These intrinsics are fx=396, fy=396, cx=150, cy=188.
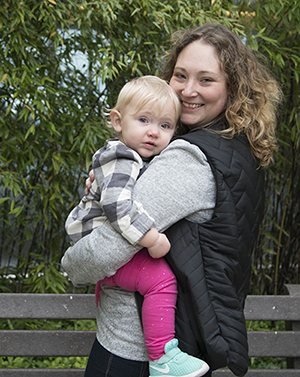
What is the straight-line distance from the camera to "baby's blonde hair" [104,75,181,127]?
1.15 metres

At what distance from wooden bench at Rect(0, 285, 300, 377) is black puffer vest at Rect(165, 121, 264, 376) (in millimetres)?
960

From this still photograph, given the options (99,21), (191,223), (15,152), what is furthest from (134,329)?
(99,21)

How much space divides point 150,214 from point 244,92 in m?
0.51

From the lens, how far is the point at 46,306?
1912 mm

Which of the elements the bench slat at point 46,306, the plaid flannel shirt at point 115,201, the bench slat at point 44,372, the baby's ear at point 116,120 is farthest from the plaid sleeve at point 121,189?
the bench slat at point 44,372

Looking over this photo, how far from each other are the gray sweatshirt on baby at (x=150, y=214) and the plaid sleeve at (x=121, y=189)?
1.1 inches

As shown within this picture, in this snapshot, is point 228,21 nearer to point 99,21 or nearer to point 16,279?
point 99,21

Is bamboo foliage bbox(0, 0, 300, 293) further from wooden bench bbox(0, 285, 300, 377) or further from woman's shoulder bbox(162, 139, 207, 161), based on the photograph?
woman's shoulder bbox(162, 139, 207, 161)

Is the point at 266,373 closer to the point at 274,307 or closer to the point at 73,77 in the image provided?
the point at 274,307

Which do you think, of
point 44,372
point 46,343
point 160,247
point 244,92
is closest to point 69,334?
point 46,343

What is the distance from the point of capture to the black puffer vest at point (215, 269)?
102 centimetres

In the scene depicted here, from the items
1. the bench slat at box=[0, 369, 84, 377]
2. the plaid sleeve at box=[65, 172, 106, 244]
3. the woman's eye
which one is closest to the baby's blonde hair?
the woman's eye

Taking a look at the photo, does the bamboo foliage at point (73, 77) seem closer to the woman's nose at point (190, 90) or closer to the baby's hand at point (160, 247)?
the woman's nose at point (190, 90)

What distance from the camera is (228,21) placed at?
2076mm
